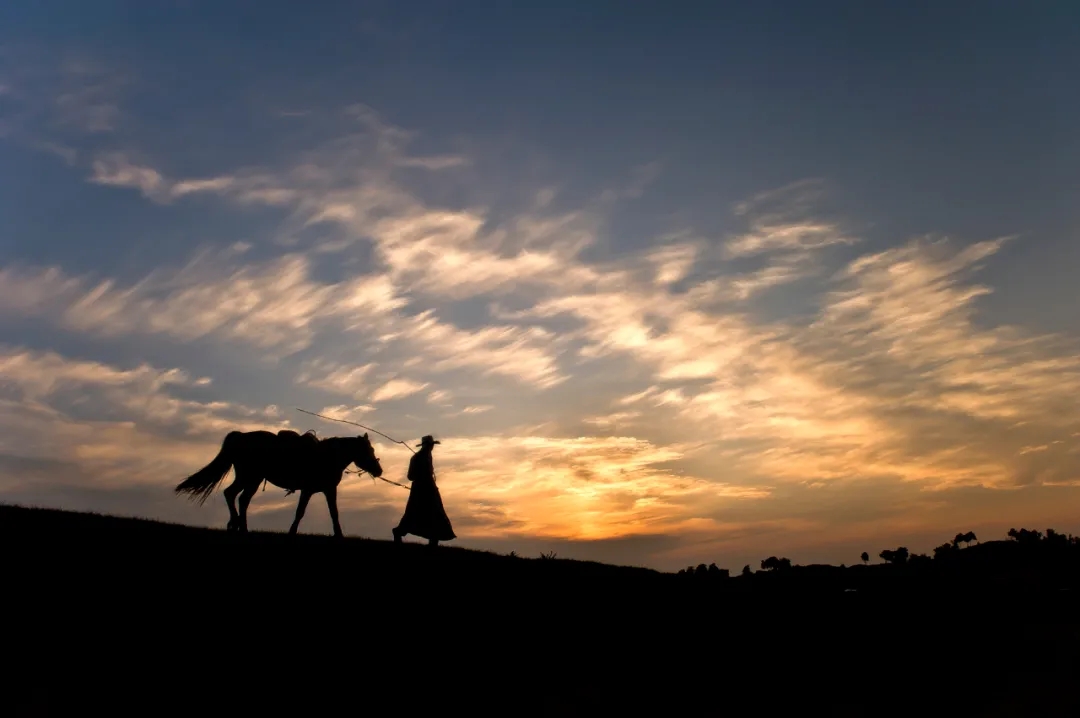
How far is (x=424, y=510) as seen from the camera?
20.2 m

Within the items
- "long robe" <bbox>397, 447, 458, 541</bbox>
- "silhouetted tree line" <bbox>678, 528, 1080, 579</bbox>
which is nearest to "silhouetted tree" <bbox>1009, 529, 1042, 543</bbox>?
"silhouetted tree line" <bbox>678, 528, 1080, 579</bbox>

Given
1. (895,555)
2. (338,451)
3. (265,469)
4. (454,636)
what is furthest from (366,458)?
(895,555)

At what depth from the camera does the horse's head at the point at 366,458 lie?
870 inches

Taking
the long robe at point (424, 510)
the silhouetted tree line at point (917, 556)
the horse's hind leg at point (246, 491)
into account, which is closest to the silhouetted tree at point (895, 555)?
the silhouetted tree line at point (917, 556)

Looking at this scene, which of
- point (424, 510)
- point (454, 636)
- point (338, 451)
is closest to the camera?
point (454, 636)

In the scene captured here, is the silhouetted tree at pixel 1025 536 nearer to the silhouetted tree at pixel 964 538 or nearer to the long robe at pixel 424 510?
the silhouetted tree at pixel 964 538

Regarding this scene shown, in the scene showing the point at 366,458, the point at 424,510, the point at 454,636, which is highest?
the point at 366,458

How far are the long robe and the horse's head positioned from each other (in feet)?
6.49

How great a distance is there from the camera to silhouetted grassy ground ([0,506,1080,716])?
430 inches

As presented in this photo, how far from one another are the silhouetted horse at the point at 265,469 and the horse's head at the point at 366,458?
42.5 inches

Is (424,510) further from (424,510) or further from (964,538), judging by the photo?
(964,538)

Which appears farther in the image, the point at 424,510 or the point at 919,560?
the point at 919,560

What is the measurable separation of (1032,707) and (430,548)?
12.9 meters

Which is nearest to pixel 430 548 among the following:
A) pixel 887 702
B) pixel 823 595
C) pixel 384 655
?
pixel 384 655
